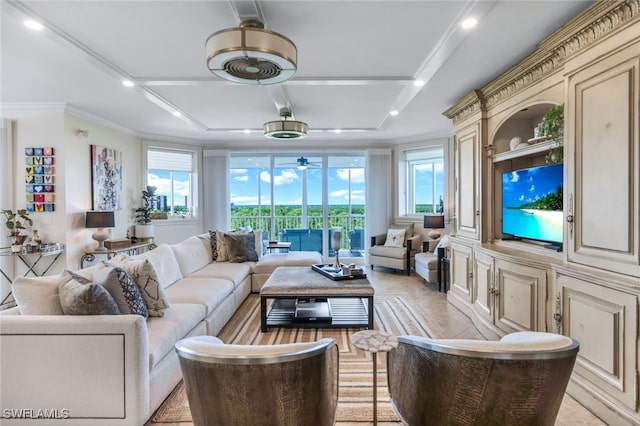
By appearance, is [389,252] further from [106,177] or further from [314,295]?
[106,177]

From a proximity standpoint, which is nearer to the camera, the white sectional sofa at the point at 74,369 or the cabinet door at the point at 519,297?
the white sectional sofa at the point at 74,369

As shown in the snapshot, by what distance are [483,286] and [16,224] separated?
224 inches

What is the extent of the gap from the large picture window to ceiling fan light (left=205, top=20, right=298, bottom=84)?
489 centimetres

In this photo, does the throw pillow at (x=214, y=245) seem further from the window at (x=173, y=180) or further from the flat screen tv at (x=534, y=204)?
the flat screen tv at (x=534, y=204)

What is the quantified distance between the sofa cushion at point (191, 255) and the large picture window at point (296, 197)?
2700 mm

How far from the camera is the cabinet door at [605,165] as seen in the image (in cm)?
179

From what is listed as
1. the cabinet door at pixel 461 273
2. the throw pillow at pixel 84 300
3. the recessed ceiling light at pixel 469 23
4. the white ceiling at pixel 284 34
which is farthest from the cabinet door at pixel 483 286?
the throw pillow at pixel 84 300

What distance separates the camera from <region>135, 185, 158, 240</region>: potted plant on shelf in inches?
220

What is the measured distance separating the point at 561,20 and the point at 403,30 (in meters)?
1.10

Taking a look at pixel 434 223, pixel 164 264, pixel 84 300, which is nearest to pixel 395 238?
pixel 434 223

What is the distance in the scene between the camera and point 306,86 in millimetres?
3691

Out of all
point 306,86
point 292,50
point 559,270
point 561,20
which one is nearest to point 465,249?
point 559,270

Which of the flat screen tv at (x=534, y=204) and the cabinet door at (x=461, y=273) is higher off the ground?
the flat screen tv at (x=534, y=204)

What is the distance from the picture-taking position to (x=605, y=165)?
196cm
